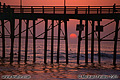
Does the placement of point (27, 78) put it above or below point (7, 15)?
below

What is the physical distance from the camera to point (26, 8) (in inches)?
1238

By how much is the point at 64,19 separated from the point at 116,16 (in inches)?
188

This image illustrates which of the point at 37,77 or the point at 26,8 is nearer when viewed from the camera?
the point at 37,77

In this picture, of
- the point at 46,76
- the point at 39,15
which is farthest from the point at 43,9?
the point at 46,76

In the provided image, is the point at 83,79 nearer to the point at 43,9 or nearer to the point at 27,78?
the point at 27,78

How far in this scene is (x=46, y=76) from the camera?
71.0 ft

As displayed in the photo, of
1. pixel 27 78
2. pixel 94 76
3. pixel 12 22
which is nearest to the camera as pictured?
pixel 27 78

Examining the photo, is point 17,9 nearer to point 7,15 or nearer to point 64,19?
point 7,15

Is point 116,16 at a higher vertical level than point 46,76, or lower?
higher

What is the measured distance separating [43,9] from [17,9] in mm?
2546

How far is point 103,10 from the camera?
1214 inches

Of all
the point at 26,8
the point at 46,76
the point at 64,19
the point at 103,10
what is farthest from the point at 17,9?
the point at 46,76

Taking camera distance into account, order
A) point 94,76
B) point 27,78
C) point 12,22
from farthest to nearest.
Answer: point 12,22, point 94,76, point 27,78

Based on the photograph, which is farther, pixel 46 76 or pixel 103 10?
pixel 103 10
